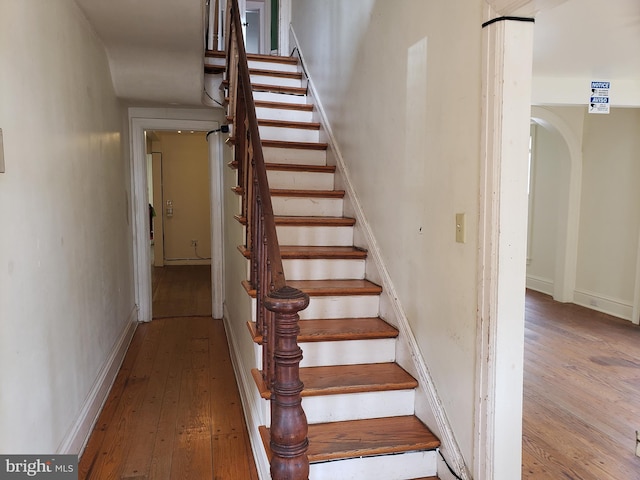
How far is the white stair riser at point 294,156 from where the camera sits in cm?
361

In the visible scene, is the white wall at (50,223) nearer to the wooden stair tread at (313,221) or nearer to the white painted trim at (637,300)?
the wooden stair tread at (313,221)

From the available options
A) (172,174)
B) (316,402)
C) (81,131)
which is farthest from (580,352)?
(172,174)

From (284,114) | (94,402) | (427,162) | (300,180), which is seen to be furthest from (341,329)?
(284,114)

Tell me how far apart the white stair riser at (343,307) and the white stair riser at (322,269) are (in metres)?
0.24

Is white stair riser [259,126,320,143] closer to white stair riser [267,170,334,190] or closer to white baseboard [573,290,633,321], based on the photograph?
white stair riser [267,170,334,190]

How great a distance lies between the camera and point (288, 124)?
12.9 feet

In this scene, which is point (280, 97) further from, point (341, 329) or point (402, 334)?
point (402, 334)

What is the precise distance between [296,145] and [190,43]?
1.08 metres

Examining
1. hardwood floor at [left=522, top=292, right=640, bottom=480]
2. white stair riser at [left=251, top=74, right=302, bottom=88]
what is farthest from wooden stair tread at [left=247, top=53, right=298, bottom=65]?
hardwood floor at [left=522, top=292, right=640, bottom=480]

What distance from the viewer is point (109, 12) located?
2.57 m

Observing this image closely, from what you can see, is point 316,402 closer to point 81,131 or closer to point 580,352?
point 81,131

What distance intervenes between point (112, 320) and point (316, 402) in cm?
212

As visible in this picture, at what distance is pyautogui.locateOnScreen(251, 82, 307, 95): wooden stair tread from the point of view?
4363 millimetres

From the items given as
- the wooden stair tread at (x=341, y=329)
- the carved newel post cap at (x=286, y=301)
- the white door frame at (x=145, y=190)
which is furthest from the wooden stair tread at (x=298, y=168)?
the carved newel post cap at (x=286, y=301)
